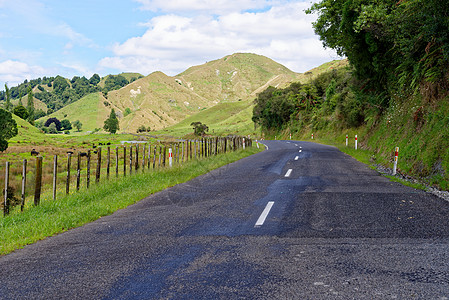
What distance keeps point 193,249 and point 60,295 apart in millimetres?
1901

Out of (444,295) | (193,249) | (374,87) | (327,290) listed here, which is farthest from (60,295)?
(374,87)

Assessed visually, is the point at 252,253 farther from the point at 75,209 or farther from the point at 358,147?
the point at 358,147

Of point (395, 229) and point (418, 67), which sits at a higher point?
point (418, 67)

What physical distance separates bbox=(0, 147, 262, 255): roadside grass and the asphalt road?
389mm

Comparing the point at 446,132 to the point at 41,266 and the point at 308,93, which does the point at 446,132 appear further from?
the point at 308,93

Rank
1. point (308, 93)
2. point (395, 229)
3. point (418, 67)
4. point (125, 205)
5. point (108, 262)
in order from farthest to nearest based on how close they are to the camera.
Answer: point (308, 93) < point (418, 67) < point (125, 205) < point (395, 229) < point (108, 262)

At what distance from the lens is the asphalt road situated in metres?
3.81

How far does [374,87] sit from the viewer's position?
2545 centimetres

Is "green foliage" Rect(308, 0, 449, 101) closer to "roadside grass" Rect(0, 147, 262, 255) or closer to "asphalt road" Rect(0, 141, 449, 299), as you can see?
"asphalt road" Rect(0, 141, 449, 299)

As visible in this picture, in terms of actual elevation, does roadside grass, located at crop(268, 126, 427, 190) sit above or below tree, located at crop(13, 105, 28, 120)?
below

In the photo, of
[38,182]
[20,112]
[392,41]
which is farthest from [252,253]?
[20,112]

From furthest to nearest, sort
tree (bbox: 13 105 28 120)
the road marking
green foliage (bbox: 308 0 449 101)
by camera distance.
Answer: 1. tree (bbox: 13 105 28 120)
2. green foliage (bbox: 308 0 449 101)
3. the road marking

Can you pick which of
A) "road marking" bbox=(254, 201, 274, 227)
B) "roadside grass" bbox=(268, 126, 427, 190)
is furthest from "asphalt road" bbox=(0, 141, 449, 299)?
"roadside grass" bbox=(268, 126, 427, 190)

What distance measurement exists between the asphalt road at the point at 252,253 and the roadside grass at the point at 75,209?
0.39 metres
